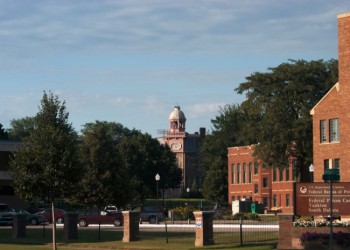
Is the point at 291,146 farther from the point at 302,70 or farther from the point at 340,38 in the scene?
the point at 340,38

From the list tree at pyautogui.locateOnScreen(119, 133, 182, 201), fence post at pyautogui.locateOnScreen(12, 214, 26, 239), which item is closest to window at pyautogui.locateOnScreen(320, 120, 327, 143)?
fence post at pyautogui.locateOnScreen(12, 214, 26, 239)

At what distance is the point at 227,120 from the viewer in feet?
435

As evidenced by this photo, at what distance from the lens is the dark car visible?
195 feet

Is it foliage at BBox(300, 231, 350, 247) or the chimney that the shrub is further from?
foliage at BBox(300, 231, 350, 247)

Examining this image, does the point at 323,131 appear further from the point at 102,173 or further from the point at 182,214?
the point at 102,173

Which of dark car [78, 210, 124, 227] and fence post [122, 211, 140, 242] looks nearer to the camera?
fence post [122, 211, 140, 242]

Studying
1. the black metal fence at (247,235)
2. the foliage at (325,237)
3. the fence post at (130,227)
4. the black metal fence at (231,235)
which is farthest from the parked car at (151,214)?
the foliage at (325,237)

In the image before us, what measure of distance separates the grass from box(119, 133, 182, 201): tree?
3359 inches

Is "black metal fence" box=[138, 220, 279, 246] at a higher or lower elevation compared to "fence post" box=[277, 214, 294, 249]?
lower

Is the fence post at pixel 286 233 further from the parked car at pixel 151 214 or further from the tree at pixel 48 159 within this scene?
the parked car at pixel 151 214

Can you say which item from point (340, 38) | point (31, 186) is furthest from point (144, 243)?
point (340, 38)

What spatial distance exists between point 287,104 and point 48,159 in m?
43.0

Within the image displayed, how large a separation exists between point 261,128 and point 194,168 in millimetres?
121536

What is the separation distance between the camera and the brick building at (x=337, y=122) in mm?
55906
